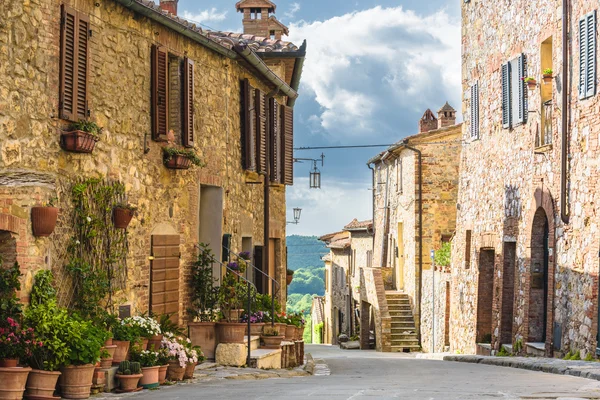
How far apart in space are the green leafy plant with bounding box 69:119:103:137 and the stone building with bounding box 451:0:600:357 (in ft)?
27.8

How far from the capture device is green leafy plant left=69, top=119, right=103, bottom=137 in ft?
35.2

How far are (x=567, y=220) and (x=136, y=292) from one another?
8193 millimetres

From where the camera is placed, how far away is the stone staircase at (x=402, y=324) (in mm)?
31562

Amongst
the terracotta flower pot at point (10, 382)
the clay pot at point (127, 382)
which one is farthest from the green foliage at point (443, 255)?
the terracotta flower pot at point (10, 382)

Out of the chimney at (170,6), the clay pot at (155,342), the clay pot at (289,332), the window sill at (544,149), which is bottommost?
the clay pot at (289,332)

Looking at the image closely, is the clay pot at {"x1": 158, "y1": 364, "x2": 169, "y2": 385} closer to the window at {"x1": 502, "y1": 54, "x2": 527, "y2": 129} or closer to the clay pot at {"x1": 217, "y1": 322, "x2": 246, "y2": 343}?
the clay pot at {"x1": 217, "y1": 322, "x2": 246, "y2": 343}

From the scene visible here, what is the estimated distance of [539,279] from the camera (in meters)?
19.1

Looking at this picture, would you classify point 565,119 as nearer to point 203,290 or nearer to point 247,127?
point 247,127

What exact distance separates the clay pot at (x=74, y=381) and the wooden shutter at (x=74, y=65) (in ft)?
9.42

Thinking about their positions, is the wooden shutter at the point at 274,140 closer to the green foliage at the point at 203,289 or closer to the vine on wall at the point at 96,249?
the green foliage at the point at 203,289

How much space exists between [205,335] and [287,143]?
8242mm

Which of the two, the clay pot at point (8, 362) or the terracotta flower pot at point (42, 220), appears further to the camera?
the terracotta flower pot at point (42, 220)

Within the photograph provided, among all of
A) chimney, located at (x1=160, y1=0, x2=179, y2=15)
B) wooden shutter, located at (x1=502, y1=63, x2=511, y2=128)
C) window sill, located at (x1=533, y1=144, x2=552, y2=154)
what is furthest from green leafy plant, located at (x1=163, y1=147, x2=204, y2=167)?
wooden shutter, located at (x1=502, y1=63, x2=511, y2=128)

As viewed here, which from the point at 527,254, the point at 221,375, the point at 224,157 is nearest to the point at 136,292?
the point at 221,375
